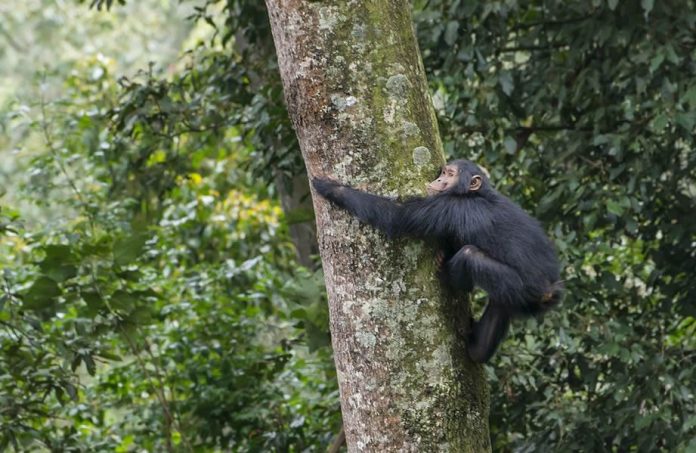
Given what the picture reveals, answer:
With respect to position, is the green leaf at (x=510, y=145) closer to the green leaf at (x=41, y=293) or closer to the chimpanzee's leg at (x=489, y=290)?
the chimpanzee's leg at (x=489, y=290)

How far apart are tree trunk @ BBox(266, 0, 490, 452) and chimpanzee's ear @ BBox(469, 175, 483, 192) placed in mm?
428

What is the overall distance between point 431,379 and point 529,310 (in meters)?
0.95

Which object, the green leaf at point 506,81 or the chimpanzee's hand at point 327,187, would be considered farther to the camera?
the green leaf at point 506,81

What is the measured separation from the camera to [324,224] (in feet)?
10.8

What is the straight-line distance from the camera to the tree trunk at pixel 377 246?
3.10m

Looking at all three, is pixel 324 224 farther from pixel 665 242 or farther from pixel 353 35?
pixel 665 242

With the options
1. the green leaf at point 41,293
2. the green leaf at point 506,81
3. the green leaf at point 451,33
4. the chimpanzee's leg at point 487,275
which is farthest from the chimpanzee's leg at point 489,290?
the green leaf at point 41,293

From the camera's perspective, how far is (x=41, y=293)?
15.6ft


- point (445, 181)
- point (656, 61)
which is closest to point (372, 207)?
point (445, 181)

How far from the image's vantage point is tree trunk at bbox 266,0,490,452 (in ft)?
10.2

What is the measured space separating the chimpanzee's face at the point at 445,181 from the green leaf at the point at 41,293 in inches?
89.0

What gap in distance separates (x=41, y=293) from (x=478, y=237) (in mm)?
2340

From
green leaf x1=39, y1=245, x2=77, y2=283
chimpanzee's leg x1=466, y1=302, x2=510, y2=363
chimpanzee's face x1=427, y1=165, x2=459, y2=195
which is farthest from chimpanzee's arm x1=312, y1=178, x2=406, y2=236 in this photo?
green leaf x1=39, y1=245, x2=77, y2=283

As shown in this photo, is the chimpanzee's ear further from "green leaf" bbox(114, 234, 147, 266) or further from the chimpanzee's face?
"green leaf" bbox(114, 234, 147, 266)
